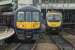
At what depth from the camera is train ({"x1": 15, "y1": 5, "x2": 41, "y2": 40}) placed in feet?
80.5

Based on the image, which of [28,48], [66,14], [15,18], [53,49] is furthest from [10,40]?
[66,14]

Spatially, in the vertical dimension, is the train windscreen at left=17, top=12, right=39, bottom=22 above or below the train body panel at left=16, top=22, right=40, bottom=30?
above

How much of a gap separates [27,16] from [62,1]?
25632mm

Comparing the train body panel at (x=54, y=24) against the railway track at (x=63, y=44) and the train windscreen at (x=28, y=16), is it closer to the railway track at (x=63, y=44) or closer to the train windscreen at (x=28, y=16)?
the railway track at (x=63, y=44)

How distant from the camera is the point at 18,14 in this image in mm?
25375

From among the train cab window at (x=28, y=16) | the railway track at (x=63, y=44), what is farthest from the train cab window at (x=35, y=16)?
the railway track at (x=63, y=44)

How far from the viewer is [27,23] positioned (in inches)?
969

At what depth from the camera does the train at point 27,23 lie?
24.5 m

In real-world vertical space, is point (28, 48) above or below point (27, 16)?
below

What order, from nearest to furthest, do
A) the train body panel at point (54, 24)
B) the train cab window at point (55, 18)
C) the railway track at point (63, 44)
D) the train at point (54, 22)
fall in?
the railway track at point (63, 44) < the train cab window at point (55, 18) < the train at point (54, 22) < the train body panel at point (54, 24)

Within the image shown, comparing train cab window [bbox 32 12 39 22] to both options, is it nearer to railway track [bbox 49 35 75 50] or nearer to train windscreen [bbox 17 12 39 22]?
train windscreen [bbox 17 12 39 22]

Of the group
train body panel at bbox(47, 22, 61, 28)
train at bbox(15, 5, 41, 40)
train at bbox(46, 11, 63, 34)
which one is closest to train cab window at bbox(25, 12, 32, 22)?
train at bbox(15, 5, 41, 40)

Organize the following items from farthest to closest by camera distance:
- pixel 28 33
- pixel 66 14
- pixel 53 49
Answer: pixel 66 14 < pixel 28 33 < pixel 53 49

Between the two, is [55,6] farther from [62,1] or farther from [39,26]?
[39,26]
